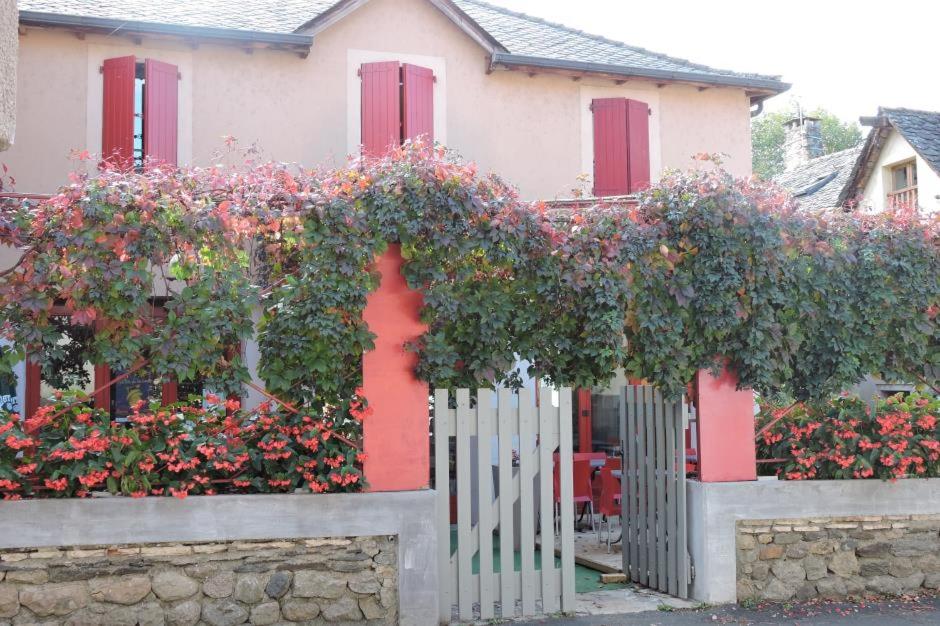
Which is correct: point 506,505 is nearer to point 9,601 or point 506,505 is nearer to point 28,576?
point 28,576

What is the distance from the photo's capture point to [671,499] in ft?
23.3

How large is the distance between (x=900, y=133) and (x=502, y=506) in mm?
14440

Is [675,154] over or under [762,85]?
under

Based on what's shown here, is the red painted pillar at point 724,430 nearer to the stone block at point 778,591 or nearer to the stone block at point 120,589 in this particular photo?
the stone block at point 778,591

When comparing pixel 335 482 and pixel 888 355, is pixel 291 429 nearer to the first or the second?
pixel 335 482

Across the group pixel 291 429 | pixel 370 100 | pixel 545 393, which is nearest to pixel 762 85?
pixel 370 100

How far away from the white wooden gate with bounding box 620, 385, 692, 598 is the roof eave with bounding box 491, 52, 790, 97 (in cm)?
606

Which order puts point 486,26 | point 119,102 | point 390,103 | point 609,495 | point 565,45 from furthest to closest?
point 486,26, point 565,45, point 390,103, point 119,102, point 609,495

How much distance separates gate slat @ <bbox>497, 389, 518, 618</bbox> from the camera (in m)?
6.44

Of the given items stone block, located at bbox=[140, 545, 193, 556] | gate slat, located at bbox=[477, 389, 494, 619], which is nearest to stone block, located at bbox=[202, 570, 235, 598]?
stone block, located at bbox=[140, 545, 193, 556]

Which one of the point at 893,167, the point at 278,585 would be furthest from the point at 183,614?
the point at 893,167

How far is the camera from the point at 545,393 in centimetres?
745

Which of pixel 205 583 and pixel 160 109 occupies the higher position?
pixel 160 109

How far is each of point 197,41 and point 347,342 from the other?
6.94m
